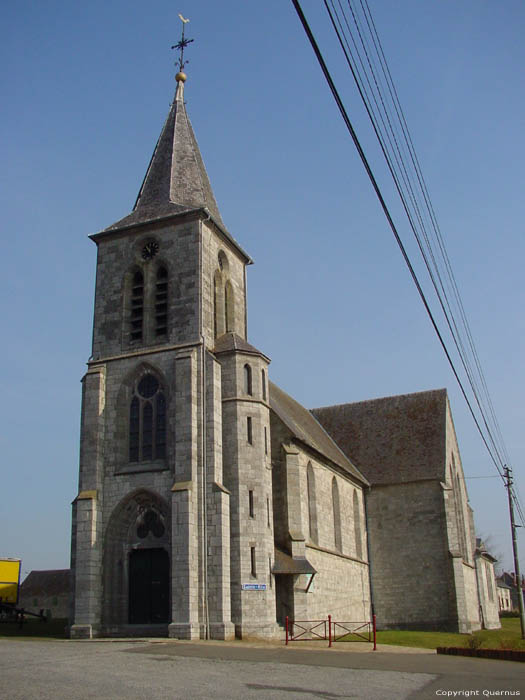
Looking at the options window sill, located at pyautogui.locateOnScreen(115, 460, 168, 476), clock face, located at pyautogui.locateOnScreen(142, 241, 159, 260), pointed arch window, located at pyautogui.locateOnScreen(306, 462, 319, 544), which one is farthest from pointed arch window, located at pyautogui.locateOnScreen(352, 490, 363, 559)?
clock face, located at pyautogui.locateOnScreen(142, 241, 159, 260)

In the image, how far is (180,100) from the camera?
36125mm

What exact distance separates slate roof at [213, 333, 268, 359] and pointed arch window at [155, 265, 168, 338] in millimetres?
2194

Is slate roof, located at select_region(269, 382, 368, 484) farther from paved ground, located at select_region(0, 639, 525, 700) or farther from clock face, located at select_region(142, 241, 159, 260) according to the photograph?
paved ground, located at select_region(0, 639, 525, 700)

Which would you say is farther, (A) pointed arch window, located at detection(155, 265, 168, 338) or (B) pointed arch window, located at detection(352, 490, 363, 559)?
(B) pointed arch window, located at detection(352, 490, 363, 559)

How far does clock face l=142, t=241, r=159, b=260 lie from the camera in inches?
1211

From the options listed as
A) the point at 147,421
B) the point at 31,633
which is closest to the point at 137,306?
the point at 147,421

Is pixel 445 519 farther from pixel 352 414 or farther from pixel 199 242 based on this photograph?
pixel 199 242

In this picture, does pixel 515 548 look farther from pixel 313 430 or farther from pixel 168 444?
pixel 168 444

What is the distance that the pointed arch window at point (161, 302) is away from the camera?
29.4m

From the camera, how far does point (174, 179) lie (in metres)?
32.8

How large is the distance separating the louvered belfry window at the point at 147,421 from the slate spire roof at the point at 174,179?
725 centimetres

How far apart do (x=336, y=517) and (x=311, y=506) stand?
4.04 m

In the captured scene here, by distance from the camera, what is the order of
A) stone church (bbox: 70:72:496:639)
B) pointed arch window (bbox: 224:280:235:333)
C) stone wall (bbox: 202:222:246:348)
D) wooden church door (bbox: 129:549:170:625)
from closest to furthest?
stone church (bbox: 70:72:496:639)
wooden church door (bbox: 129:549:170:625)
stone wall (bbox: 202:222:246:348)
pointed arch window (bbox: 224:280:235:333)

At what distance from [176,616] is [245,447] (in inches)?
252
